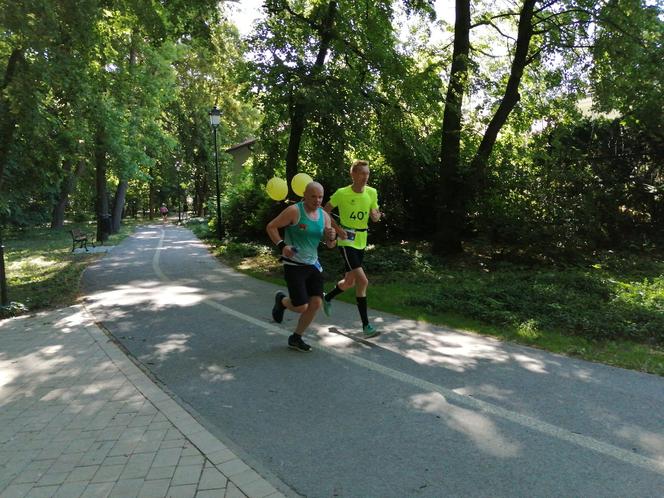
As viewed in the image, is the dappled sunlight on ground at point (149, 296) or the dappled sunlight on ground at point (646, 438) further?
the dappled sunlight on ground at point (149, 296)

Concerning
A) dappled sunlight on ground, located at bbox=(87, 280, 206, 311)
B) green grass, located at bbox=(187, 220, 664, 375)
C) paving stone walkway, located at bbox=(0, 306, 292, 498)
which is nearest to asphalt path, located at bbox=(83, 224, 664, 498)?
paving stone walkway, located at bbox=(0, 306, 292, 498)

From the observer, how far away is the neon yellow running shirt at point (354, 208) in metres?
6.44

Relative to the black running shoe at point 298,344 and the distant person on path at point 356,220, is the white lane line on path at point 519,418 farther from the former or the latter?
the distant person on path at point 356,220

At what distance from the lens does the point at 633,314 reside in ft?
22.2

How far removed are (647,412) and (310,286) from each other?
3357 mm

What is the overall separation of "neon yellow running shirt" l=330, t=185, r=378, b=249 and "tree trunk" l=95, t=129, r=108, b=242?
18.4 meters

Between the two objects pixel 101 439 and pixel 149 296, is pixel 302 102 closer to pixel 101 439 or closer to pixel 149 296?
pixel 149 296

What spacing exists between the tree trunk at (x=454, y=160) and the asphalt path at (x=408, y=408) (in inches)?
235

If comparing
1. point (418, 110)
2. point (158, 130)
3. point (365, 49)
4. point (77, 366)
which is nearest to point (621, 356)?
point (77, 366)

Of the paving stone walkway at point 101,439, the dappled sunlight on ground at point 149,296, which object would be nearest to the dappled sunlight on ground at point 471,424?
the paving stone walkway at point 101,439

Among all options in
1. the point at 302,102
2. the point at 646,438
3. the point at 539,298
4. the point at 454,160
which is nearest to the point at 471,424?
the point at 646,438

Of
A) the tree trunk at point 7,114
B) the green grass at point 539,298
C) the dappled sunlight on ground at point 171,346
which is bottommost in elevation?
the dappled sunlight on ground at point 171,346

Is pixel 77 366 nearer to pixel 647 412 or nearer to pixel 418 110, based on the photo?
pixel 647 412

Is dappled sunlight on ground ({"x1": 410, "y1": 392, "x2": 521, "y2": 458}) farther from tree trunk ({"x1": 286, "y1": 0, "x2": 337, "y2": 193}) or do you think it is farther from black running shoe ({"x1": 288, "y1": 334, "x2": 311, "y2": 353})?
tree trunk ({"x1": 286, "y1": 0, "x2": 337, "y2": 193})
